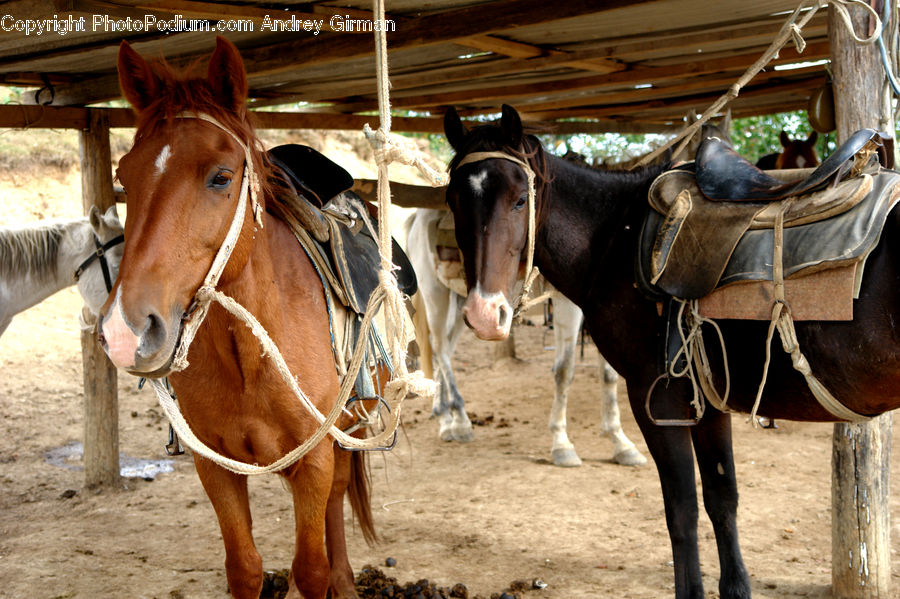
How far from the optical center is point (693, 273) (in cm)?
253

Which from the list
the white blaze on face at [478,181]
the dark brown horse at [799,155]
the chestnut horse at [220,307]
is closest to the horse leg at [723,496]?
the white blaze on face at [478,181]

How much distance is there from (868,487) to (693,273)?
1.28m

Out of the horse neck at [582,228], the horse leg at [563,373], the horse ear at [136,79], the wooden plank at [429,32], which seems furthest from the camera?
the horse leg at [563,373]

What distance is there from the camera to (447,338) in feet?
20.1

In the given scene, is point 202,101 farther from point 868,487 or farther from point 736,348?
point 868,487

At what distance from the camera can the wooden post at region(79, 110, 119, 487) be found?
471cm

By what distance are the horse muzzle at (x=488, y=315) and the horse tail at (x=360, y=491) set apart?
110cm

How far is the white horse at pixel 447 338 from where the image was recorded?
5445 millimetres

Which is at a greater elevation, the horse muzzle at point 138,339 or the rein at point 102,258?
the rein at point 102,258

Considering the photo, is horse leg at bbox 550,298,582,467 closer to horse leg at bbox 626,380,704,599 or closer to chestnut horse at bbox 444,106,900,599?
chestnut horse at bbox 444,106,900,599

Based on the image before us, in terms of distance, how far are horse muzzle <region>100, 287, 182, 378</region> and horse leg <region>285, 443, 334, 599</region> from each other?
813 millimetres

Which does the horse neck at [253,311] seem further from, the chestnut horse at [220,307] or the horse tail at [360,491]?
the horse tail at [360,491]

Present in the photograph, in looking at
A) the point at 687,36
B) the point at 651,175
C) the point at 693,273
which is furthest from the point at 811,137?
the point at 693,273

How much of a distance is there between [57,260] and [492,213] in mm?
2837
